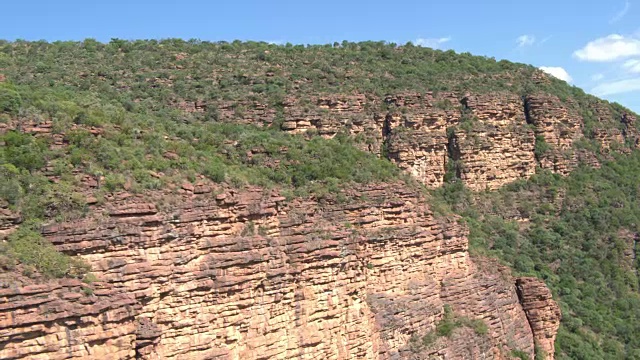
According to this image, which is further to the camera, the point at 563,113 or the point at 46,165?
the point at 563,113

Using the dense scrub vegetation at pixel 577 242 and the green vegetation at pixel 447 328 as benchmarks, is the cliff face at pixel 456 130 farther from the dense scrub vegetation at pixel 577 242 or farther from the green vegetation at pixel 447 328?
the green vegetation at pixel 447 328

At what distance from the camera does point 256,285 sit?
17.5 meters

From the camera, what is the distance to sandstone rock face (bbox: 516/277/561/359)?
104ft

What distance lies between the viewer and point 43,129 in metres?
16.6

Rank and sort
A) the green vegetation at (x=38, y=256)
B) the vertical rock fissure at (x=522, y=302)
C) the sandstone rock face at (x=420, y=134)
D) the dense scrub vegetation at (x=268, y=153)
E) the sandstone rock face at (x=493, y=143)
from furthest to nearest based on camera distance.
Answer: the sandstone rock face at (x=493, y=143) < the sandstone rock face at (x=420, y=134) < the vertical rock fissure at (x=522, y=302) < the dense scrub vegetation at (x=268, y=153) < the green vegetation at (x=38, y=256)

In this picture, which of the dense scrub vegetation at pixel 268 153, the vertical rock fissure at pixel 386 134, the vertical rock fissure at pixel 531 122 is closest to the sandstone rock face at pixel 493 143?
the vertical rock fissure at pixel 531 122

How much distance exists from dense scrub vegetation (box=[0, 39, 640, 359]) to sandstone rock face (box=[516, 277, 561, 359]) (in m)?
3.13

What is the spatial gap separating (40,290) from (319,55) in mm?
37665

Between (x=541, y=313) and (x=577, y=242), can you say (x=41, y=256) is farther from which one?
(x=577, y=242)

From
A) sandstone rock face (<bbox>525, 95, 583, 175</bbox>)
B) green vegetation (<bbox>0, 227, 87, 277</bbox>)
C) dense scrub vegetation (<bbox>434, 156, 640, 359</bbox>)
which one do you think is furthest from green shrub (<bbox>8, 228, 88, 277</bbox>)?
sandstone rock face (<bbox>525, 95, 583, 175</bbox>)

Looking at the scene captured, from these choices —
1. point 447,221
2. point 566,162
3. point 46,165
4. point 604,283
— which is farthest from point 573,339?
point 46,165

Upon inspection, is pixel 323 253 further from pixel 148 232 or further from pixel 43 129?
pixel 43 129

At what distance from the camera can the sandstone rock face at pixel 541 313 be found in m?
31.6

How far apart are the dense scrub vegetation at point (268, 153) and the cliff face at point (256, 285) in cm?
92
